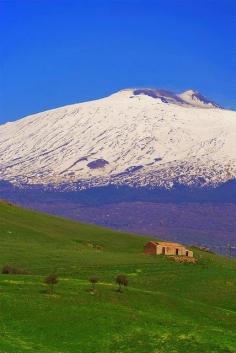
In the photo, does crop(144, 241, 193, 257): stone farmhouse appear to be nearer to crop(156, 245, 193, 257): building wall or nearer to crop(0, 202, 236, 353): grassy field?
crop(156, 245, 193, 257): building wall

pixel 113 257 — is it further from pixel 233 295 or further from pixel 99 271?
pixel 233 295

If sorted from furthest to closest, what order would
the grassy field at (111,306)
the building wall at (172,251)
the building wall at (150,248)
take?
the building wall at (150,248)
the building wall at (172,251)
the grassy field at (111,306)

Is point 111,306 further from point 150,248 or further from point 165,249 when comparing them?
point 150,248

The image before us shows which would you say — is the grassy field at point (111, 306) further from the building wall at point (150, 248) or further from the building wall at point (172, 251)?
the building wall at point (150, 248)

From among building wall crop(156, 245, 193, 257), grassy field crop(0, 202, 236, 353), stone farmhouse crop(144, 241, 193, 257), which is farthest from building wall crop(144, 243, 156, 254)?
grassy field crop(0, 202, 236, 353)

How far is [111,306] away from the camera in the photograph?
4772 cm

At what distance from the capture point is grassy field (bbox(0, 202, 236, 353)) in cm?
4000

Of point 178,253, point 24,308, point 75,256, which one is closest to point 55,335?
point 24,308

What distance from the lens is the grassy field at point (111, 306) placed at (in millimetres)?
40000

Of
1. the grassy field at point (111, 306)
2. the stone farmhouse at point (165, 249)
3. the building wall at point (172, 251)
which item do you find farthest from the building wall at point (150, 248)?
the grassy field at point (111, 306)

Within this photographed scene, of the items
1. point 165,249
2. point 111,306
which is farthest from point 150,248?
point 111,306

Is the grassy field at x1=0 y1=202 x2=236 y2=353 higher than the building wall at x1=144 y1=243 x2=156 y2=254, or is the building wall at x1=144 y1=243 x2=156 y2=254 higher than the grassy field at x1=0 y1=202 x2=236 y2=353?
the building wall at x1=144 y1=243 x2=156 y2=254

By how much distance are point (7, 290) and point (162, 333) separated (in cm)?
1115

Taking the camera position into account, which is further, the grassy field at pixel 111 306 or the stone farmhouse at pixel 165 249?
the stone farmhouse at pixel 165 249
